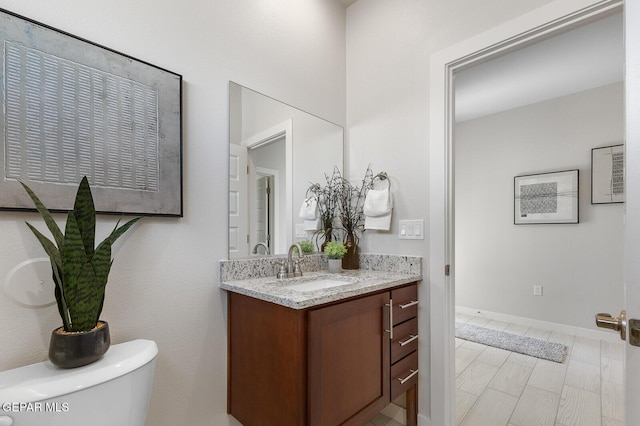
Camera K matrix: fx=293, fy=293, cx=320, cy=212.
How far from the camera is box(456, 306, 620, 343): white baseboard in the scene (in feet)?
9.44

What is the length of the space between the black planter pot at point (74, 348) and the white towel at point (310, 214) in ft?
4.01

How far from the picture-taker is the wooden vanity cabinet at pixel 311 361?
110cm

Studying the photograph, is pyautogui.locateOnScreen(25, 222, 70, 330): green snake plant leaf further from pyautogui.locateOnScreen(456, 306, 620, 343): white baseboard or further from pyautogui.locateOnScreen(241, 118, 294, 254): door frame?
pyautogui.locateOnScreen(456, 306, 620, 343): white baseboard

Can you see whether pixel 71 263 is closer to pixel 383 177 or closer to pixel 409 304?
pixel 409 304

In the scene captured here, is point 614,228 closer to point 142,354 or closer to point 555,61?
point 555,61

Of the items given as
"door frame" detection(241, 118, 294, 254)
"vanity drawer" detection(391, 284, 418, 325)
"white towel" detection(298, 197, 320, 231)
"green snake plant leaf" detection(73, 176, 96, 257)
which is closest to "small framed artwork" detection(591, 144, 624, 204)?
"vanity drawer" detection(391, 284, 418, 325)

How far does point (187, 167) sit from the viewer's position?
133 centimetres

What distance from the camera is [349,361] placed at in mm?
1263

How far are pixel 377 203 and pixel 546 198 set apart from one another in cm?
258

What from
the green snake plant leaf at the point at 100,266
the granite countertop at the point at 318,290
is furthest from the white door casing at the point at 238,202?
the green snake plant leaf at the point at 100,266

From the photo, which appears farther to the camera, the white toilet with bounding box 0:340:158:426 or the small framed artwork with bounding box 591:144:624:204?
the small framed artwork with bounding box 591:144:624:204

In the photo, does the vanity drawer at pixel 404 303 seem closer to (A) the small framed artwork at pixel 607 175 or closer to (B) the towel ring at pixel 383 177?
(B) the towel ring at pixel 383 177

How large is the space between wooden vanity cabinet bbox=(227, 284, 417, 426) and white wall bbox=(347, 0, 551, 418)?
1.47 ft

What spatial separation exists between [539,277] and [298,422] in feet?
11.1
